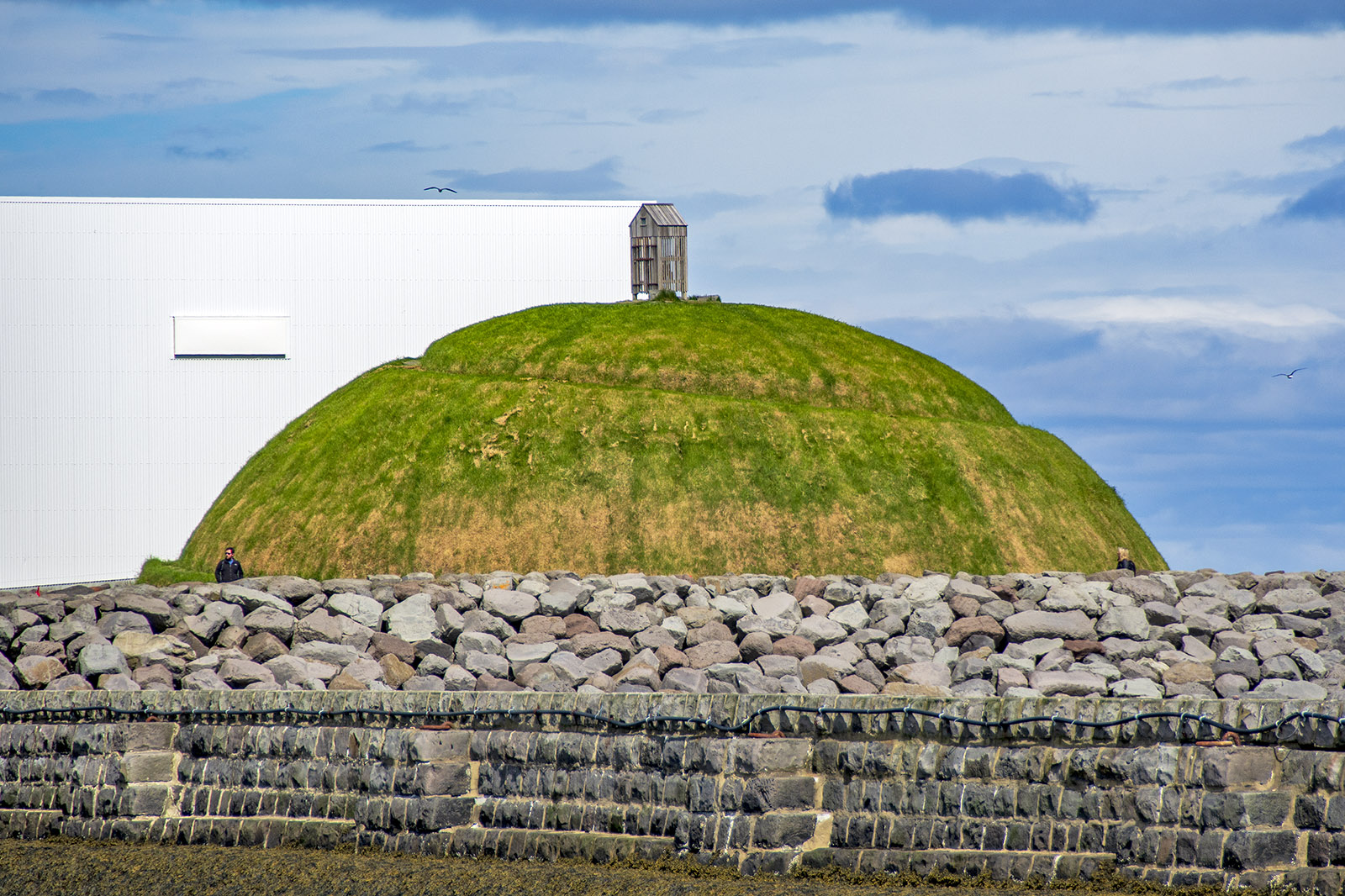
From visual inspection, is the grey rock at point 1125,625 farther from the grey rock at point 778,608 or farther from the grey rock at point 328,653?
the grey rock at point 328,653

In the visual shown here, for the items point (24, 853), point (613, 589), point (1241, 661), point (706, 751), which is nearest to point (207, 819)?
point (24, 853)

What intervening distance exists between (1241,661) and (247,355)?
1196 inches

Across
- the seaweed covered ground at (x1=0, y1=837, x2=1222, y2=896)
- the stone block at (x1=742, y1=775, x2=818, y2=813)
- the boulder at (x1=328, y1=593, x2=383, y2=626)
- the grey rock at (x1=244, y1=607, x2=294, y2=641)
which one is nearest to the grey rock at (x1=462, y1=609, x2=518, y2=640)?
the boulder at (x1=328, y1=593, x2=383, y2=626)

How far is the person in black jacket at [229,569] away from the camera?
24.5 m

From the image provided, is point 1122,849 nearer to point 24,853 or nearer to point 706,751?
point 706,751

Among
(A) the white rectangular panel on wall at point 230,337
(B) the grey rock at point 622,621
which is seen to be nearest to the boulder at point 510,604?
(B) the grey rock at point 622,621

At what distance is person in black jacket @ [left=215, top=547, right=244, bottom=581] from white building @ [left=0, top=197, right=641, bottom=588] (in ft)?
46.1

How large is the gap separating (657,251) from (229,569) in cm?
1403

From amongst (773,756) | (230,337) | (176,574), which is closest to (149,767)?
(773,756)

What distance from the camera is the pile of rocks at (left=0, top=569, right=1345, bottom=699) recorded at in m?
16.3

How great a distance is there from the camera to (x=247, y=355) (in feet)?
127

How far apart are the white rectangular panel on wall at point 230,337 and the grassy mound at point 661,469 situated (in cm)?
855

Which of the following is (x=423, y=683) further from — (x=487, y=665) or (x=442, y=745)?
(x=442, y=745)

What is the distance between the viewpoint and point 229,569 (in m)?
24.6
